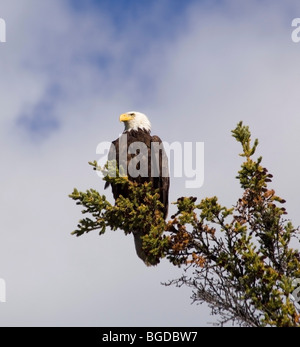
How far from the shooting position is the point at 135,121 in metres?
12.3

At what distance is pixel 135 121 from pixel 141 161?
1646 millimetres

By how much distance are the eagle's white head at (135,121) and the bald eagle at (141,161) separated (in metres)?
0.44

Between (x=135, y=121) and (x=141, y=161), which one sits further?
(x=135, y=121)

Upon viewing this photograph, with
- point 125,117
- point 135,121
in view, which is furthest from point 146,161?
point 125,117

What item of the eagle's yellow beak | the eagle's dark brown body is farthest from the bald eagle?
the eagle's yellow beak

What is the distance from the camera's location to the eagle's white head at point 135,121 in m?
12.2

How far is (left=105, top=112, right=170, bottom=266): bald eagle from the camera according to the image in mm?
10891

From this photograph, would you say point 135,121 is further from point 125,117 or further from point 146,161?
point 146,161

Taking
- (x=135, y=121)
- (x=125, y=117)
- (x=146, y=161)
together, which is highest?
(x=125, y=117)

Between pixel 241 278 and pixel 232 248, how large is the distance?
44cm

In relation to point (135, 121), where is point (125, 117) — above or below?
above

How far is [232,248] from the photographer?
7.64m
